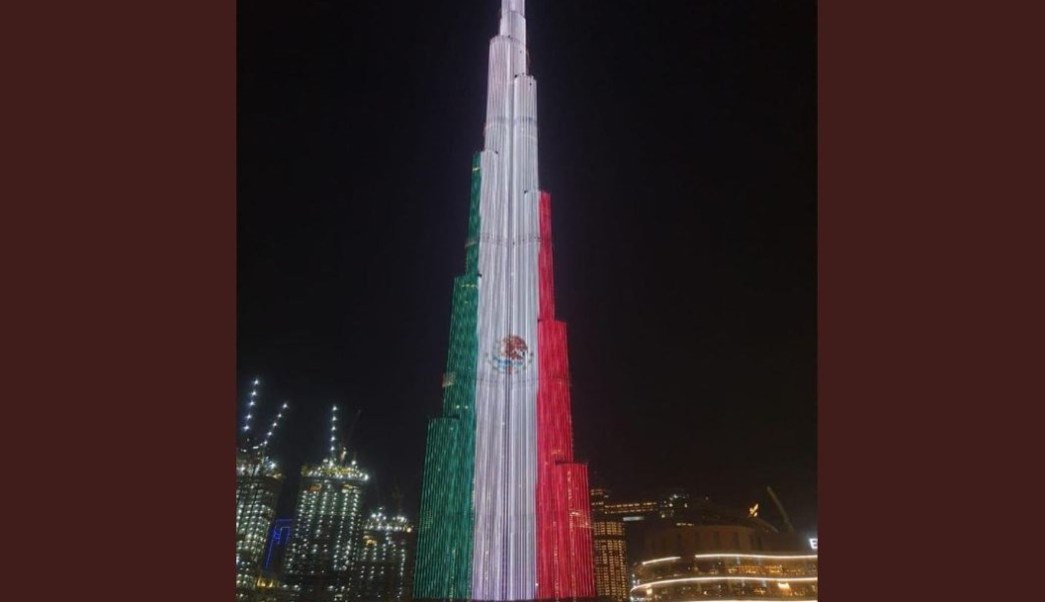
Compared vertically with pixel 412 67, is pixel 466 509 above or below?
below

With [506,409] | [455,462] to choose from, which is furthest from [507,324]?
[455,462]

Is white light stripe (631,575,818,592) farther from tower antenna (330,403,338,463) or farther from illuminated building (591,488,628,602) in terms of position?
tower antenna (330,403,338,463)

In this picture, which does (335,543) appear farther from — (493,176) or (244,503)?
(493,176)

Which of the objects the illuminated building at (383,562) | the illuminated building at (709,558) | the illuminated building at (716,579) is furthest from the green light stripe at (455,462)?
the illuminated building at (716,579)

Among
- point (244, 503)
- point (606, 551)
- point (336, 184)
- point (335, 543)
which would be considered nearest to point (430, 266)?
point (336, 184)

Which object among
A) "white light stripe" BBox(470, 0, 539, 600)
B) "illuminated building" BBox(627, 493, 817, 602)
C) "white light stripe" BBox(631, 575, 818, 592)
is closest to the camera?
"white light stripe" BBox(470, 0, 539, 600)

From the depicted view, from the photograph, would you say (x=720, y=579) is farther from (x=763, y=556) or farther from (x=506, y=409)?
(x=506, y=409)

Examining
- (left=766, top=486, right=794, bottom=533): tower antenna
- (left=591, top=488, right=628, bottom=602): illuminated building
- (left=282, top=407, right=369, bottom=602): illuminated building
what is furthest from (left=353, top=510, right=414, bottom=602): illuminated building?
(left=766, top=486, right=794, bottom=533): tower antenna
